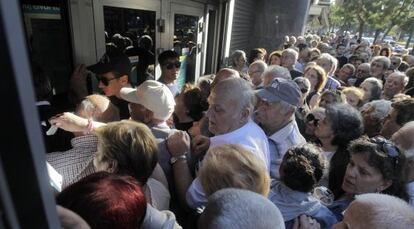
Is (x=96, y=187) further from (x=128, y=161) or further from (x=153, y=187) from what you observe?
(x=153, y=187)

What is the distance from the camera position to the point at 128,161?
55.4 inches

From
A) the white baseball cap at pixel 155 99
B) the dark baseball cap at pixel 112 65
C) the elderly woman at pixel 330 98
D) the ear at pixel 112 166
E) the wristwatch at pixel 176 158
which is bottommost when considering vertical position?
the wristwatch at pixel 176 158

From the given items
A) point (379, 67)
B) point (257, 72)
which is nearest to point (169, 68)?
point (257, 72)

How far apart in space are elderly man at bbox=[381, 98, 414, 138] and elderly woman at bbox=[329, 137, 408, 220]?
99 cm

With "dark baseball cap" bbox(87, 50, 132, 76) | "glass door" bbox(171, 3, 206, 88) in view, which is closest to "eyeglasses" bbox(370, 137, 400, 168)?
"dark baseball cap" bbox(87, 50, 132, 76)

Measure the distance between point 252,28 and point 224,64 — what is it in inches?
182

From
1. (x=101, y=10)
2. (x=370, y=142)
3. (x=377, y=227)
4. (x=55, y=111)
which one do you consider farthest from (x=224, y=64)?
(x=377, y=227)

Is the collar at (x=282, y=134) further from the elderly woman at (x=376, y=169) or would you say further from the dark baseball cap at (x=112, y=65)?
the dark baseball cap at (x=112, y=65)

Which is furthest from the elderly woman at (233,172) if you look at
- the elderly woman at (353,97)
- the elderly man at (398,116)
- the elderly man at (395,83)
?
the elderly man at (395,83)

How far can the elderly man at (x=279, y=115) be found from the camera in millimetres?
2215

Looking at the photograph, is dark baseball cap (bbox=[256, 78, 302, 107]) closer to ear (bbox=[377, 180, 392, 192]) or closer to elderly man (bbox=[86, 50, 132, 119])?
ear (bbox=[377, 180, 392, 192])

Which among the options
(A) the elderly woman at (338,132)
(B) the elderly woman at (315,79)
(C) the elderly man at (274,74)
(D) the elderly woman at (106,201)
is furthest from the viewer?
(B) the elderly woman at (315,79)

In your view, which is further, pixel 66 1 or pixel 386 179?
pixel 66 1

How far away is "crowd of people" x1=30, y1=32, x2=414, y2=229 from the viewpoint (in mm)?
1057
